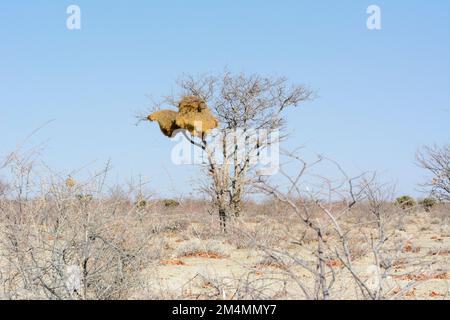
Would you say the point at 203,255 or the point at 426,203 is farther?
the point at 203,255

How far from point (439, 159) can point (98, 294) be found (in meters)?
13.6

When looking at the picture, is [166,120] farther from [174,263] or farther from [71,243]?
[71,243]

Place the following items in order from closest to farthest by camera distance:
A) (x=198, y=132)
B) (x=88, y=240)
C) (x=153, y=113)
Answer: (x=88, y=240) → (x=198, y=132) → (x=153, y=113)

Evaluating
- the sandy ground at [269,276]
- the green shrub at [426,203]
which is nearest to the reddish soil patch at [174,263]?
the sandy ground at [269,276]

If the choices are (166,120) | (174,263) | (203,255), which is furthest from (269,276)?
(166,120)

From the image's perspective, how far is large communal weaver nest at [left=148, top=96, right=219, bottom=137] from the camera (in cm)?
1830

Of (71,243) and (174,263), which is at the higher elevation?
(71,243)

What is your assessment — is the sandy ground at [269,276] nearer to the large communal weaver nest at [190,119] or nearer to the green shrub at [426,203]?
the green shrub at [426,203]

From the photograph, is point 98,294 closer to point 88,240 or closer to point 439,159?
point 88,240

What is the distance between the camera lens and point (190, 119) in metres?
18.3

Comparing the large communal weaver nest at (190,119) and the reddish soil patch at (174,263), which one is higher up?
the large communal weaver nest at (190,119)

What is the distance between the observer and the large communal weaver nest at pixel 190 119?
1830cm
